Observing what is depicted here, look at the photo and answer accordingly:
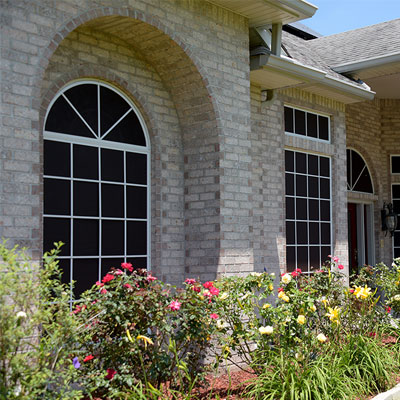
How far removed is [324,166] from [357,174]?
8.88ft

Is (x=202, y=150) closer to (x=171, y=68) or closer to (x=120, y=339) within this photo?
(x=171, y=68)

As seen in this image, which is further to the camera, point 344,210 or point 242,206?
point 344,210

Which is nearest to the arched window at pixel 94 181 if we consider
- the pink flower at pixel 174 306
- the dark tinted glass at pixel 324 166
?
the pink flower at pixel 174 306

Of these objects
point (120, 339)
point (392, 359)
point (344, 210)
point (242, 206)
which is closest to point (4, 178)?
point (120, 339)

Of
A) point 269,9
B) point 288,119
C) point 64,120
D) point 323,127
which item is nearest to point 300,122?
point 288,119

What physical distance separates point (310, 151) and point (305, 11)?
3170 mm

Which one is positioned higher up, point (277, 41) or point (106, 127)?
point (277, 41)

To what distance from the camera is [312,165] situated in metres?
10.9

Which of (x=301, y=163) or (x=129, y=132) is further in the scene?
(x=301, y=163)

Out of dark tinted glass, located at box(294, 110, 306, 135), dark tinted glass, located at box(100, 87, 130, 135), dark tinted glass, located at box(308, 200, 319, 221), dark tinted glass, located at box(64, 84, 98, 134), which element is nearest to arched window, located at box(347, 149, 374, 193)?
dark tinted glass, located at box(308, 200, 319, 221)

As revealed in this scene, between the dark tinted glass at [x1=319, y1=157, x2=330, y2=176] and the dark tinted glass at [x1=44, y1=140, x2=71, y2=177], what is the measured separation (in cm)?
567

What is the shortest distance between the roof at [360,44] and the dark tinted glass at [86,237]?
21.7 feet

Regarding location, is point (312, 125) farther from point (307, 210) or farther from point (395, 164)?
point (395, 164)

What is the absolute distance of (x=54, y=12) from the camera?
6.05 meters
